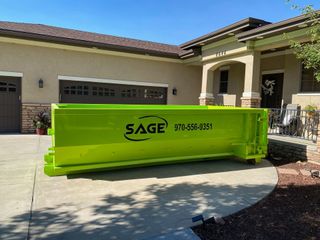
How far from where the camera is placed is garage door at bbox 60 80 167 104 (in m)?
11.7

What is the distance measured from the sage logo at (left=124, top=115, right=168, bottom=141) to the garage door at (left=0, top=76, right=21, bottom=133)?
7410 millimetres

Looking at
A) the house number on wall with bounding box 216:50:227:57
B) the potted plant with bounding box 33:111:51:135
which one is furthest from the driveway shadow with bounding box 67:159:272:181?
the potted plant with bounding box 33:111:51:135

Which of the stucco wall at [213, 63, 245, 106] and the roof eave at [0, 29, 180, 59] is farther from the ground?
the roof eave at [0, 29, 180, 59]

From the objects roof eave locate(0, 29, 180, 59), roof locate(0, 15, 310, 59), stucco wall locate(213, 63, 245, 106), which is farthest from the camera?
stucco wall locate(213, 63, 245, 106)

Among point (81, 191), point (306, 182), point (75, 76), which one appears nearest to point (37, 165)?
point (81, 191)

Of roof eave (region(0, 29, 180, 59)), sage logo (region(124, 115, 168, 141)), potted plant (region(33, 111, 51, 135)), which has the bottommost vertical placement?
potted plant (region(33, 111, 51, 135))

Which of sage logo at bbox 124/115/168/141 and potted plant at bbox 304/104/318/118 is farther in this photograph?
potted plant at bbox 304/104/318/118

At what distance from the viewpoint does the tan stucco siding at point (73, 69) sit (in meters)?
10.6

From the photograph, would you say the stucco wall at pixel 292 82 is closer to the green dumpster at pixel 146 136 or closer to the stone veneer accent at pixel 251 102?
the stone veneer accent at pixel 251 102

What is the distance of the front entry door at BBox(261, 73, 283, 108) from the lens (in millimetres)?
11273

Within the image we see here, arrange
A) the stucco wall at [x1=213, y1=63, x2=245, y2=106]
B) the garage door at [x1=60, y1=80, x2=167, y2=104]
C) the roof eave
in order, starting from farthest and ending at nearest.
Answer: the stucco wall at [x1=213, y1=63, x2=245, y2=106], the garage door at [x1=60, y1=80, x2=167, y2=104], the roof eave

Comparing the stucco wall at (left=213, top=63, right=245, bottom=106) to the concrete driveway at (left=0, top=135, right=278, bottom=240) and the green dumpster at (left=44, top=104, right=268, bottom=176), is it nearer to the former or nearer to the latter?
the green dumpster at (left=44, top=104, right=268, bottom=176)

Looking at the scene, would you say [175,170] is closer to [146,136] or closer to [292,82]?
[146,136]

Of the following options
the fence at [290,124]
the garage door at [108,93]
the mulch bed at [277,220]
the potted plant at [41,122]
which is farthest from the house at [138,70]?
the mulch bed at [277,220]
